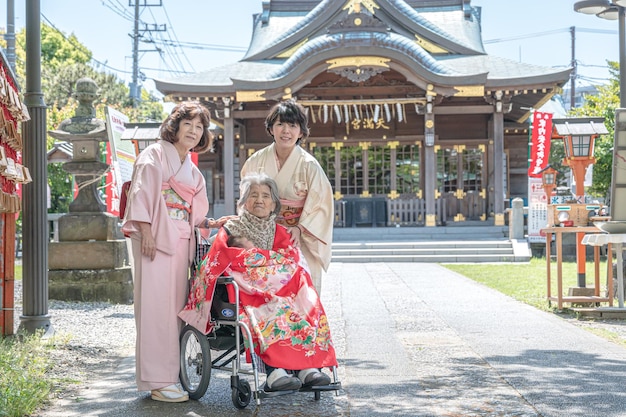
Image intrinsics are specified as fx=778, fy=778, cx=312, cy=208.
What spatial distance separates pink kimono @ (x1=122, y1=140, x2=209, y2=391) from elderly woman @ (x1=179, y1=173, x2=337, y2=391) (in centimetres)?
13

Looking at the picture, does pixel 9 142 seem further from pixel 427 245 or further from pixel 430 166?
pixel 430 166

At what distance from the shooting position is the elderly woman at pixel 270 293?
4.11 meters

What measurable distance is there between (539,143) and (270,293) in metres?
13.6

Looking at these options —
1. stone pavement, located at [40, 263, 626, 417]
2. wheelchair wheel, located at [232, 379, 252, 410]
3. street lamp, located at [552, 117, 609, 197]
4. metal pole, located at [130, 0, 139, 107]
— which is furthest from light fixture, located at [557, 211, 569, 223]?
metal pole, located at [130, 0, 139, 107]

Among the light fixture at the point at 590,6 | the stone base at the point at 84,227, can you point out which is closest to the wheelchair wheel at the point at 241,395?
the stone base at the point at 84,227

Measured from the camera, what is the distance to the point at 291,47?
22422mm

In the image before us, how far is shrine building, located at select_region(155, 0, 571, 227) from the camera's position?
18.9 meters

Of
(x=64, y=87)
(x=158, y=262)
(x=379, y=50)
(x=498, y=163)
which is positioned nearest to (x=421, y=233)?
(x=498, y=163)

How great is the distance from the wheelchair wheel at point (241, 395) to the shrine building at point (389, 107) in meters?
15.1

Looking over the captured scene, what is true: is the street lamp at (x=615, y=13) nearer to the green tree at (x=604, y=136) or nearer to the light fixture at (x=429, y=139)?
the light fixture at (x=429, y=139)

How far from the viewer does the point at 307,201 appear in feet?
16.1

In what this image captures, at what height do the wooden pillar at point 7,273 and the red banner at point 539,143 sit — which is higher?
the red banner at point 539,143

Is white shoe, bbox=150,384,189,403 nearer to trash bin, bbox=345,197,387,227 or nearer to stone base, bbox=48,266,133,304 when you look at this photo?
stone base, bbox=48,266,133,304

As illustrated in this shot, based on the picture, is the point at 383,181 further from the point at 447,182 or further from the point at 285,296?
the point at 285,296
